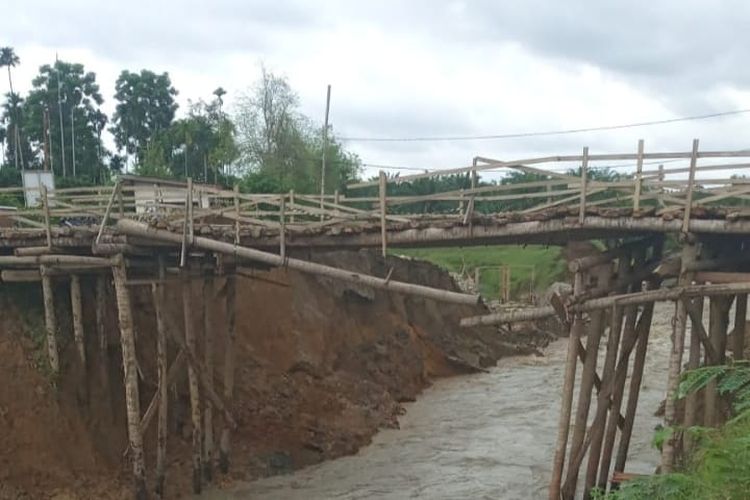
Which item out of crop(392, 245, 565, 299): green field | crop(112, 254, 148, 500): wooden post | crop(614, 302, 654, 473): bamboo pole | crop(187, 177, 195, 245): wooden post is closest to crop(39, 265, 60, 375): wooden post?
crop(112, 254, 148, 500): wooden post

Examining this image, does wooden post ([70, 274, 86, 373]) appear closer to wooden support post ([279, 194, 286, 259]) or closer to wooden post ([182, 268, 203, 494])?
wooden post ([182, 268, 203, 494])

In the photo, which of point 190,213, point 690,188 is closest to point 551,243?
point 690,188

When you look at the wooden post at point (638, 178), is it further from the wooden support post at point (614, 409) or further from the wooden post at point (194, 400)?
the wooden post at point (194, 400)

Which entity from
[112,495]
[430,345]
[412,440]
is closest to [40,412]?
[112,495]

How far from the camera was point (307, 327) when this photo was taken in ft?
81.8

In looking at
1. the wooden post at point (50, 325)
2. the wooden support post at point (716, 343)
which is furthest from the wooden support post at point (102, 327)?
the wooden support post at point (716, 343)

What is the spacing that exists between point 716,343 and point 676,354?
49.2 inches

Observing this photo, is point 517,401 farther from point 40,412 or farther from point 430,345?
point 40,412

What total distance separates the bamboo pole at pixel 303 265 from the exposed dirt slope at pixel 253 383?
5.15 feet

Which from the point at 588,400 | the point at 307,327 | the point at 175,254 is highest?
the point at 175,254

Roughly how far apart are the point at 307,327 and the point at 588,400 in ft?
45.5

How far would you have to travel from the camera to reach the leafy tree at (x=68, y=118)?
51844mm

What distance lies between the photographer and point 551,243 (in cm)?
1298

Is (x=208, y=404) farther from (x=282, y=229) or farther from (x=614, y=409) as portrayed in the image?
(x=614, y=409)
